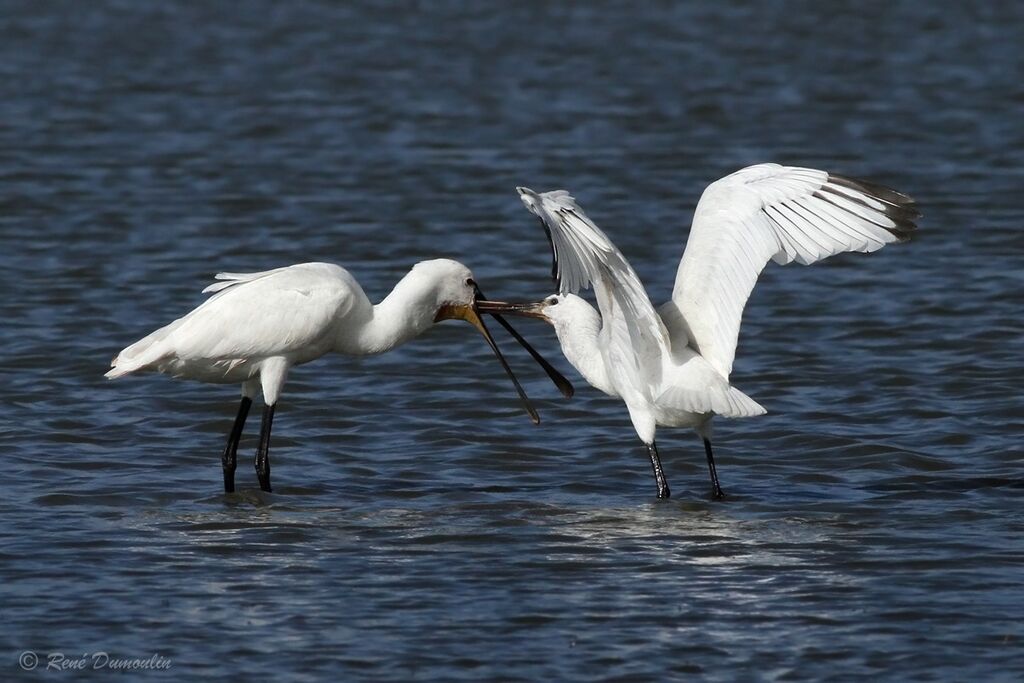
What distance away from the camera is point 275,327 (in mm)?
10820

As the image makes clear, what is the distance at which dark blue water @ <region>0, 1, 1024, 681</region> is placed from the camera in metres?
8.61

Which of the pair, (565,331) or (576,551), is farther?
(565,331)

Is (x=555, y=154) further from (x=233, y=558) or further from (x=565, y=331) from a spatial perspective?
(x=233, y=558)

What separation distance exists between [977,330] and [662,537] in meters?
5.65

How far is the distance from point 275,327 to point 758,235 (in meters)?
2.65

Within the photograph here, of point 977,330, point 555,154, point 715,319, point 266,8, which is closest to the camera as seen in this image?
point 715,319

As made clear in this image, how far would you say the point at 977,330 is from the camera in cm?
1491

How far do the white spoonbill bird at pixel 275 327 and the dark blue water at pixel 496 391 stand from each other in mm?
637

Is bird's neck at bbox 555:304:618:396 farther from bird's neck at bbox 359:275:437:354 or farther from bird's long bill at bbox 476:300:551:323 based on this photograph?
bird's neck at bbox 359:275:437:354

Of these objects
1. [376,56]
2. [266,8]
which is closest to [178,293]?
[376,56]

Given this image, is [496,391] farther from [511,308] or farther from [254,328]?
[254,328]

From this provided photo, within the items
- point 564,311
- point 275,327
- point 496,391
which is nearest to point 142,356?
point 275,327

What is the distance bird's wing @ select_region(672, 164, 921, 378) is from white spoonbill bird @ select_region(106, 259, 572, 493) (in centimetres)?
153

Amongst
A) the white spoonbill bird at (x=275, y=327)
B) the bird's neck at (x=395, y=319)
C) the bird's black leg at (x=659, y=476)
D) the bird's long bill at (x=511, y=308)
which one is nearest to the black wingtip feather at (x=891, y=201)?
the bird's black leg at (x=659, y=476)
